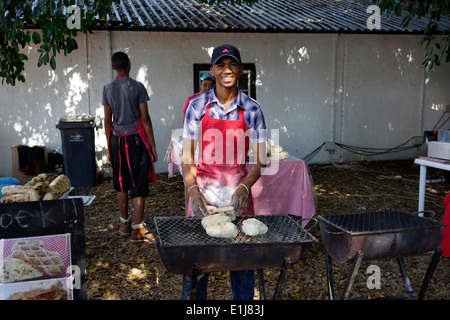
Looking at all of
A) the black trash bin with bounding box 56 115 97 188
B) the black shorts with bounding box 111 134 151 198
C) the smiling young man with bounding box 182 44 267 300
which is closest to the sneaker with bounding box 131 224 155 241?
the black shorts with bounding box 111 134 151 198

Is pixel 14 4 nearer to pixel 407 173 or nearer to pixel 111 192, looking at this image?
pixel 111 192

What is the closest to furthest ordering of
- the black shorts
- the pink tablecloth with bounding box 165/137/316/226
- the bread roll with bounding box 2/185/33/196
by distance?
the bread roll with bounding box 2/185/33/196
the black shorts
the pink tablecloth with bounding box 165/137/316/226

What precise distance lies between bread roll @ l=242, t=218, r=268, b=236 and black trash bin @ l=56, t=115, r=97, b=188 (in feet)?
20.3

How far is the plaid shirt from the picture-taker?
9.30 feet

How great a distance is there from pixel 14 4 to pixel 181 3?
298 inches

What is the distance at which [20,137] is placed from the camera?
8805 mm

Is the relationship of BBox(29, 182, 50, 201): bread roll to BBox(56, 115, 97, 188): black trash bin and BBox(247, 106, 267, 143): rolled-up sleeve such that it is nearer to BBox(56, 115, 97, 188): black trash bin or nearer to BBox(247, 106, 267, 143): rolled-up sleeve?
BBox(247, 106, 267, 143): rolled-up sleeve

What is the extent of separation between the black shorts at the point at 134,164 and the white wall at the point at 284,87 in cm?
406

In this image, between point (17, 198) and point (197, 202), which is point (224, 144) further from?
point (17, 198)

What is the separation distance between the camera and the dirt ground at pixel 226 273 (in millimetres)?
3850

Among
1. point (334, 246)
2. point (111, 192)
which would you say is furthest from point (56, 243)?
point (111, 192)

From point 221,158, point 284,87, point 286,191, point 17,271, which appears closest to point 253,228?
point 221,158

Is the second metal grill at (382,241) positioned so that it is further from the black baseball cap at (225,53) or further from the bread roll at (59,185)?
the bread roll at (59,185)
